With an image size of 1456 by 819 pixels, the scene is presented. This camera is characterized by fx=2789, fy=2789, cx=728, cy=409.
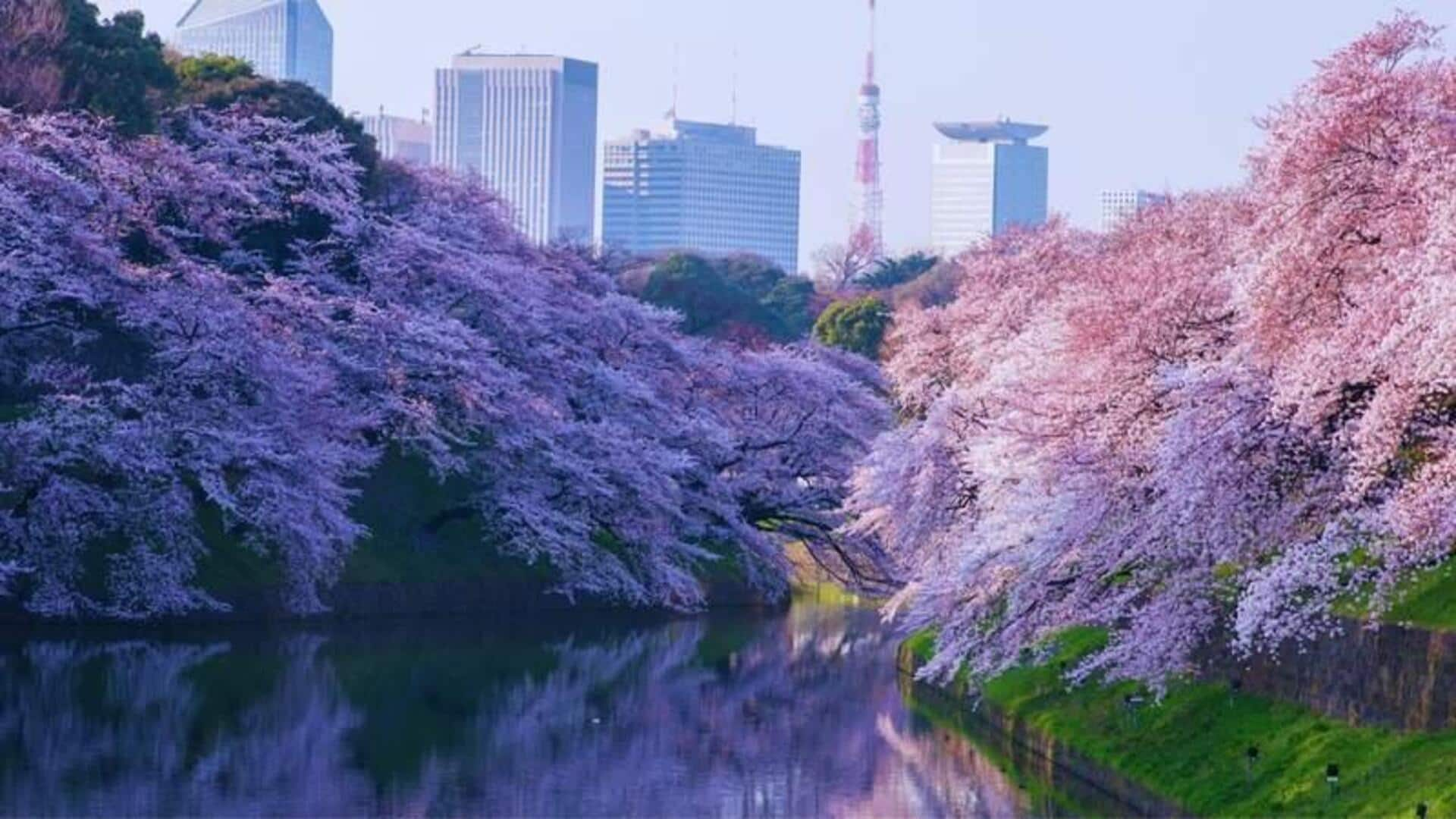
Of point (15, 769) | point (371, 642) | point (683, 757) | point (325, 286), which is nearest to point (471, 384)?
point (325, 286)

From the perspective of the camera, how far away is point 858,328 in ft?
325

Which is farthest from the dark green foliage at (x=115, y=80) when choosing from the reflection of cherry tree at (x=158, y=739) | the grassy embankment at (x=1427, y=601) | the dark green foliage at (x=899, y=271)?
the dark green foliage at (x=899, y=271)

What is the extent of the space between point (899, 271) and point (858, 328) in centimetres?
5153

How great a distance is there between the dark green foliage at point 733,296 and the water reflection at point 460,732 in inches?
1661

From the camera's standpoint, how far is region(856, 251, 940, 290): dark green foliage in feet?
486

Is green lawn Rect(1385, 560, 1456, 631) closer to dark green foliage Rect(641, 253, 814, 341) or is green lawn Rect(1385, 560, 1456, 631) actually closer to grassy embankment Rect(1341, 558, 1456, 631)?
grassy embankment Rect(1341, 558, 1456, 631)

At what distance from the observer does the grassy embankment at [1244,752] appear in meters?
25.2

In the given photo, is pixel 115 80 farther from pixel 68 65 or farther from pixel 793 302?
pixel 793 302

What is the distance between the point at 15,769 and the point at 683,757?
8707 millimetres

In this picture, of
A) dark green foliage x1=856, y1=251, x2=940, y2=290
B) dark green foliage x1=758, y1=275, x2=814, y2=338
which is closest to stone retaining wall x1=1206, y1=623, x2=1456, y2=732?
dark green foliage x1=758, y1=275, x2=814, y2=338

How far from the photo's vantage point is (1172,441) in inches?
1181

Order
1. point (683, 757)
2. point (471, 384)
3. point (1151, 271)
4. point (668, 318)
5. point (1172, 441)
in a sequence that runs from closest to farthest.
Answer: point (1172, 441), point (683, 757), point (1151, 271), point (471, 384), point (668, 318)

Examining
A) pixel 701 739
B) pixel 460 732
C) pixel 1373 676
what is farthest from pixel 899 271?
pixel 1373 676

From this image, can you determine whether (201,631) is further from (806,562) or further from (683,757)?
(806,562)
